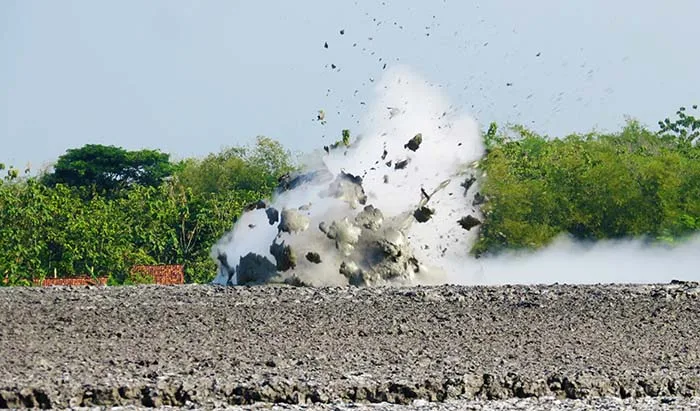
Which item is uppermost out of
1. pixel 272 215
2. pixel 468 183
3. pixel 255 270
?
pixel 468 183

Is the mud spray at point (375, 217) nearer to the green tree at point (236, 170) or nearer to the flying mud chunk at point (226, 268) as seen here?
the flying mud chunk at point (226, 268)

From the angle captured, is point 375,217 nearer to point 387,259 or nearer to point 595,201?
point 387,259

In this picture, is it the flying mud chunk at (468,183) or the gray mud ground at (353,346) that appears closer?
the gray mud ground at (353,346)

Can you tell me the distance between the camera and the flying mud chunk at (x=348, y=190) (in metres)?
27.5

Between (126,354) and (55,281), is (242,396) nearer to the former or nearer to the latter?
(126,354)

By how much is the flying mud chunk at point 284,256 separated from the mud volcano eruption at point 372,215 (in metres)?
0.02

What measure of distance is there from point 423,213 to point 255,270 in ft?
12.0

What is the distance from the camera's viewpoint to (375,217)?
27250 mm

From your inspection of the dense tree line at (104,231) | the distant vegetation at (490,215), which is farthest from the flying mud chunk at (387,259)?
the dense tree line at (104,231)

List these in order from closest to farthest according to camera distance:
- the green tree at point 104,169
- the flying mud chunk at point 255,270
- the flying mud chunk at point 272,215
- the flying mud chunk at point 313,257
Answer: the flying mud chunk at point 313,257, the flying mud chunk at point 255,270, the flying mud chunk at point 272,215, the green tree at point 104,169

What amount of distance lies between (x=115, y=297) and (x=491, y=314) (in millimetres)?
6612

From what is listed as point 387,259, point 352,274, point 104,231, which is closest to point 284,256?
point 352,274

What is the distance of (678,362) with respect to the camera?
1595 cm

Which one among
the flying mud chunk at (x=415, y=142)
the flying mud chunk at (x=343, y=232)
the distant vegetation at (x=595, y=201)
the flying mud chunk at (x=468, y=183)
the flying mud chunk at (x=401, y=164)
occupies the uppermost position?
the distant vegetation at (x=595, y=201)
